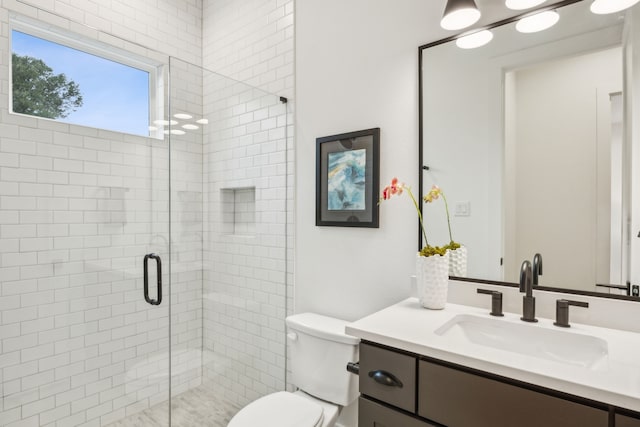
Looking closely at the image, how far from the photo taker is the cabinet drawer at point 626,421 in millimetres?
744

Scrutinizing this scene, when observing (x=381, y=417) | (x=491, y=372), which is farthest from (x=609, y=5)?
(x=381, y=417)

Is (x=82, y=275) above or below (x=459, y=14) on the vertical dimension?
below

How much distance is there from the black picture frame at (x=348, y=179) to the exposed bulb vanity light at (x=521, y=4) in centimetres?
74

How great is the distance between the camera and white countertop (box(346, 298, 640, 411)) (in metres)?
0.79

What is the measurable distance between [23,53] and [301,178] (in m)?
1.60

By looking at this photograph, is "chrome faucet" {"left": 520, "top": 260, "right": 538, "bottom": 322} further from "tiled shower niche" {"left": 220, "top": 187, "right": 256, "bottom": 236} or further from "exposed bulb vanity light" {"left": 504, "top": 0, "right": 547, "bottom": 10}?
"tiled shower niche" {"left": 220, "top": 187, "right": 256, "bottom": 236}

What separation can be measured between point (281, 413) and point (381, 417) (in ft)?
1.97

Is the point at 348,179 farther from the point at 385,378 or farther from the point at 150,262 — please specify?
the point at 150,262

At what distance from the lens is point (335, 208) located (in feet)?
6.50

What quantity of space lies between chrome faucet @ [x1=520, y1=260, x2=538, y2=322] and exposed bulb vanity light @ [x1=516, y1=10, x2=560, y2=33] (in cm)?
92

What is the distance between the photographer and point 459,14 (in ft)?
4.73

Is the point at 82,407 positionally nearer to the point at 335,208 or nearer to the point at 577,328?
the point at 335,208

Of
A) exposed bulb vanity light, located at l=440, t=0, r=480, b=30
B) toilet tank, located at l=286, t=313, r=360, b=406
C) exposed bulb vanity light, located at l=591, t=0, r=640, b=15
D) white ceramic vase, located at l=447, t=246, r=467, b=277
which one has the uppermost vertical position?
exposed bulb vanity light, located at l=440, t=0, r=480, b=30

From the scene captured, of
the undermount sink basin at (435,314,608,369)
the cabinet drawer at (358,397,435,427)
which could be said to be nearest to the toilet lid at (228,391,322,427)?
the cabinet drawer at (358,397,435,427)
